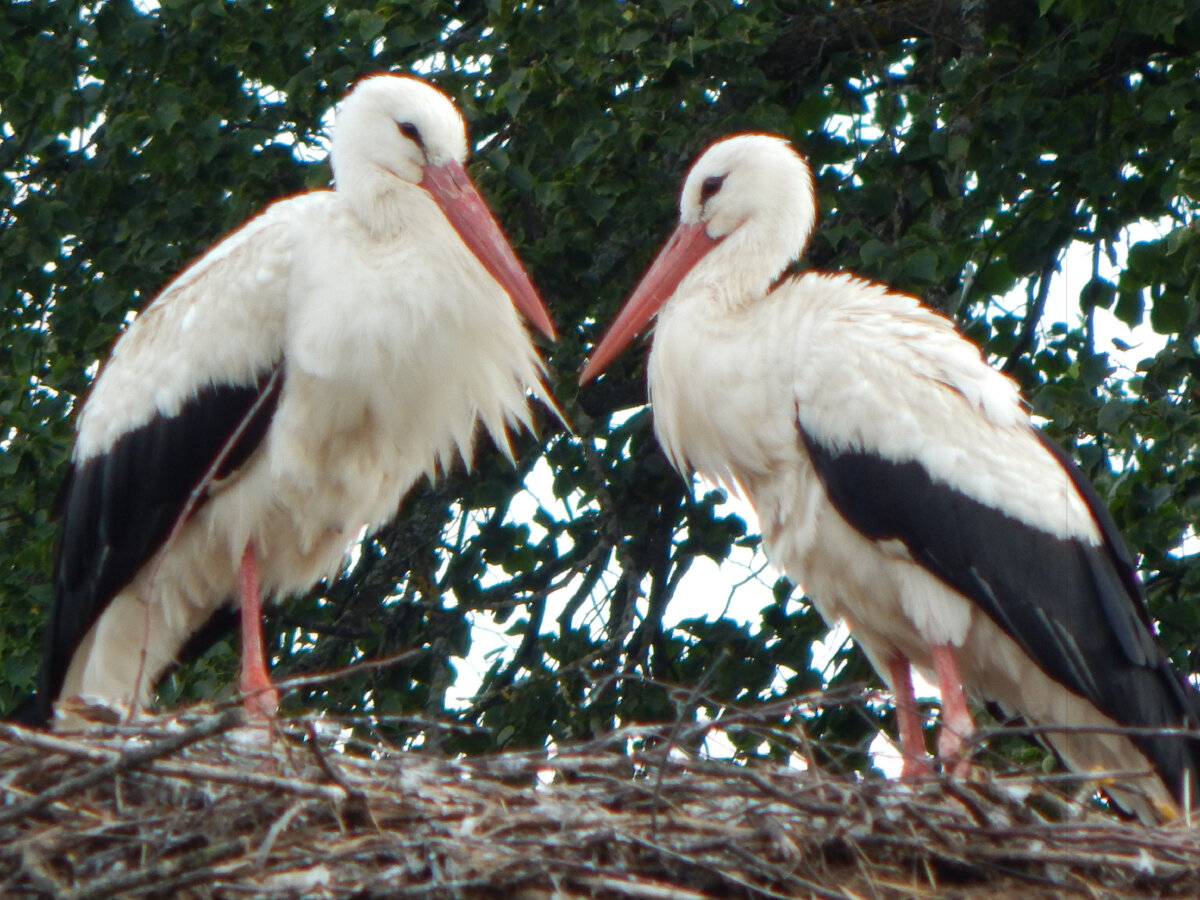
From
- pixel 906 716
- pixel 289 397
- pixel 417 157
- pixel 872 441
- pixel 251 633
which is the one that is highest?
pixel 417 157

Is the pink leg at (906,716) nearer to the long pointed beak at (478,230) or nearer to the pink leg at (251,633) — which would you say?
the long pointed beak at (478,230)

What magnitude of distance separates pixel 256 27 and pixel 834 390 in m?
1.95

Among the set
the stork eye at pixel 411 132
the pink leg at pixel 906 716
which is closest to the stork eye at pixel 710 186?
the stork eye at pixel 411 132

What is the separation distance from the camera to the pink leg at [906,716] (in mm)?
4539

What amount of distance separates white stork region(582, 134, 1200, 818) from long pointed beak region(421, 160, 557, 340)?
43 cm

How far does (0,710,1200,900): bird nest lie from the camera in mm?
3186

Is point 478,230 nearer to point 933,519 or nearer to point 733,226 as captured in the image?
point 733,226

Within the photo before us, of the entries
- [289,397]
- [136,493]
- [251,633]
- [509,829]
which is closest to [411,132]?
[289,397]

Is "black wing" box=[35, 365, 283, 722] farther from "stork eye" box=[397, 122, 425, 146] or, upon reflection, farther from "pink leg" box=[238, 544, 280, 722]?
"stork eye" box=[397, 122, 425, 146]

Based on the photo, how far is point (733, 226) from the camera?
518cm

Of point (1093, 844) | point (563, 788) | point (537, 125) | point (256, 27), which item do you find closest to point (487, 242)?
point (537, 125)

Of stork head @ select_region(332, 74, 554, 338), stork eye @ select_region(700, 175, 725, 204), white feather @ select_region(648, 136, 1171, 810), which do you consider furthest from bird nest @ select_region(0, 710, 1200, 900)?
stork eye @ select_region(700, 175, 725, 204)

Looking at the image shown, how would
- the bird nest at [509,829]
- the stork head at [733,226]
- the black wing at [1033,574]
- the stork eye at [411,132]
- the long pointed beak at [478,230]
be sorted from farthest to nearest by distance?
the stork head at [733,226] < the stork eye at [411,132] < the long pointed beak at [478,230] < the black wing at [1033,574] < the bird nest at [509,829]

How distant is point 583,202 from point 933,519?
1.26 meters
